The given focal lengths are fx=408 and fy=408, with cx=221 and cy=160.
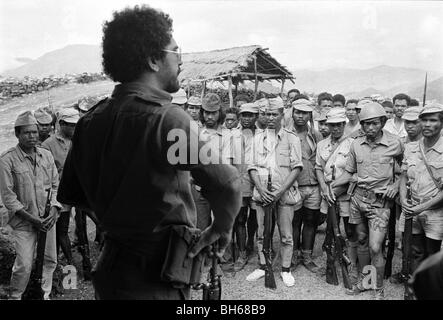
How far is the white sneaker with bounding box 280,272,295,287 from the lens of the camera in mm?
4754

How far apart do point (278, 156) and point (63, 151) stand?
263cm

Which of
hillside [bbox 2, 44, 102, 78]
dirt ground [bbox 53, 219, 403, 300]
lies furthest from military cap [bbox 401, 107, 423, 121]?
hillside [bbox 2, 44, 102, 78]

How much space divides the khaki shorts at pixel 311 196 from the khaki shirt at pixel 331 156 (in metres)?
0.28

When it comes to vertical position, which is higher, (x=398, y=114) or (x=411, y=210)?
(x=398, y=114)

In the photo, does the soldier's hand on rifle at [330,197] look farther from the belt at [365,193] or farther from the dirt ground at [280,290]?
the dirt ground at [280,290]

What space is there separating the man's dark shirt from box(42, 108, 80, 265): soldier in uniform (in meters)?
3.12

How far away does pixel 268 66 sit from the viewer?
59.8 feet

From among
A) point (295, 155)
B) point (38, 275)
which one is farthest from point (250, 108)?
point (38, 275)

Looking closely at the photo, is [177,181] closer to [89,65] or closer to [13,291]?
[13,291]

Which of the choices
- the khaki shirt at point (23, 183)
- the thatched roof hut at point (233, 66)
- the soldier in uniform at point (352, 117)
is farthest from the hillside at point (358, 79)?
the khaki shirt at point (23, 183)

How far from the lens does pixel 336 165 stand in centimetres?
493

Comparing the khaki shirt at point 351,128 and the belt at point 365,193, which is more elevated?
the khaki shirt at point 351,128

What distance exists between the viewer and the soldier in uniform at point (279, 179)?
4.92 metres

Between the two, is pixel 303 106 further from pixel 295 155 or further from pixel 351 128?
pixel 351 128
